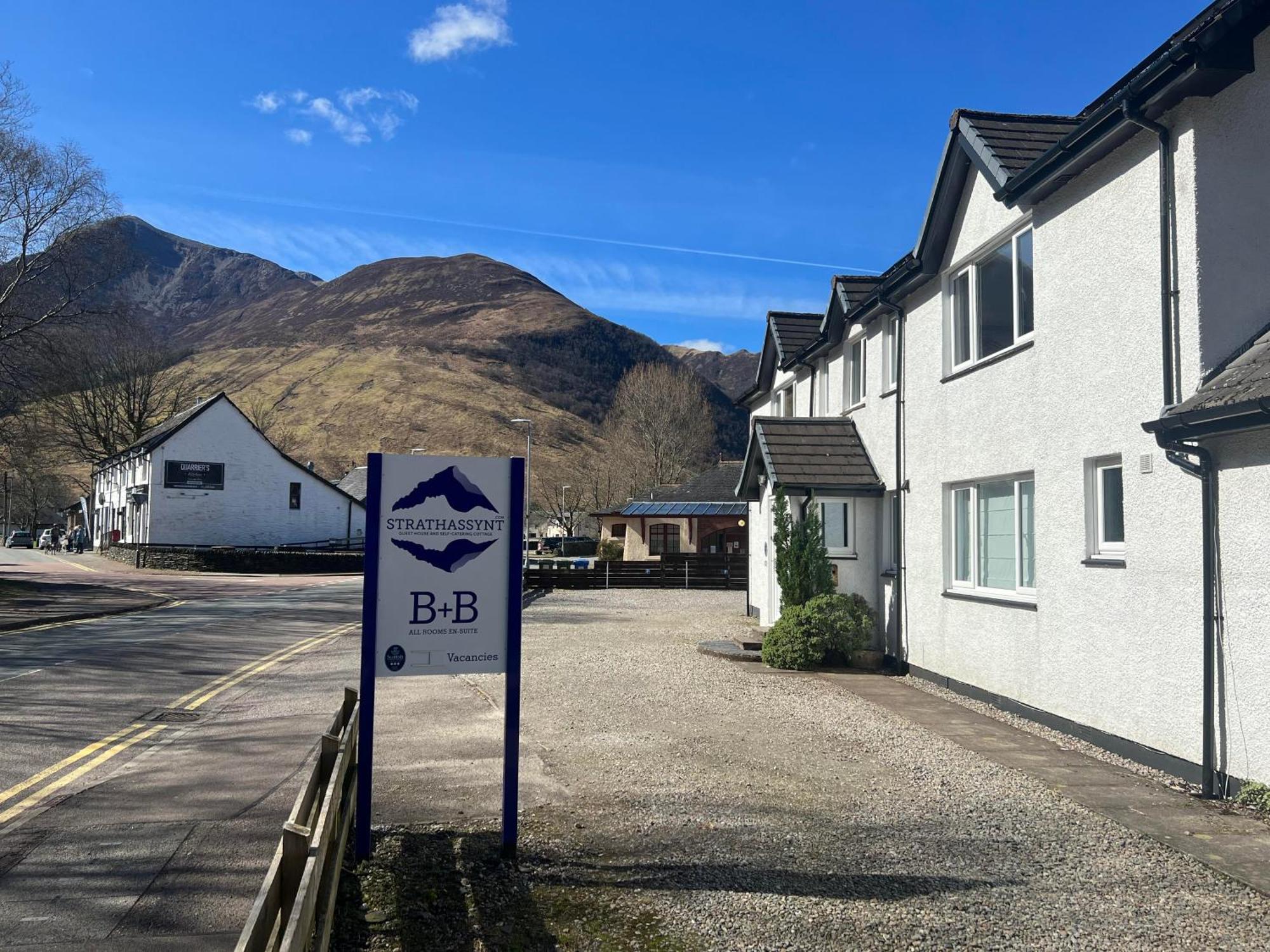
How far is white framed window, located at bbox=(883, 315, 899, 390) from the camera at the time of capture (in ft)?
46.3

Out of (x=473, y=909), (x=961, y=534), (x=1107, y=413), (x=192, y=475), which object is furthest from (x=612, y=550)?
(x=473, y=909)

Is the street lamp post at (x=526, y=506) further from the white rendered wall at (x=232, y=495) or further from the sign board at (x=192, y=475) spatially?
the sign board at (x=192, y=475)

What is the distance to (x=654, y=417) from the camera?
80.8m

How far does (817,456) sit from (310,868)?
1298 centimetres

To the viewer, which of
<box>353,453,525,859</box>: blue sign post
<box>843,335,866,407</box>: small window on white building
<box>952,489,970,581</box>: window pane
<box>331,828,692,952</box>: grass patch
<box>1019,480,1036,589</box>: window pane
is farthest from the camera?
<box>843,335,866,407</box>: small window on white building

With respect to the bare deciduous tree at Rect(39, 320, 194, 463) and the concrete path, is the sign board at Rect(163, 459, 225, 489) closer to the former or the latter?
the bare deciduous tree at Rect(39, 320, 194, 463)

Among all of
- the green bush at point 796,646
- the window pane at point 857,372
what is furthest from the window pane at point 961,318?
the green bush at point 796,646

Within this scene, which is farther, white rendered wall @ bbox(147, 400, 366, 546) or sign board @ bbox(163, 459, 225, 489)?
white rendered wall @ bbox(147, 400, 366, 546)

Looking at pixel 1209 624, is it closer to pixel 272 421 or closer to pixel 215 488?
pixel 215 488

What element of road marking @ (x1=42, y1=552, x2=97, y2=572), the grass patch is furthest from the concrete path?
road marking @ (x1=42, y1=552, x2=97, y2=572)

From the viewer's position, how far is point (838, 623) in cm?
1391

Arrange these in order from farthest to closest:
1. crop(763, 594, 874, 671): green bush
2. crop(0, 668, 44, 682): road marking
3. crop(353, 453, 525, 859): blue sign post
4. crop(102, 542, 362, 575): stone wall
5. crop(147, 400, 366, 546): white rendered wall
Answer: crop(147, 400, 366, 546): white rendered wall → crop(102, 542, 362, 575): stone wall → crop(763, 594, 874, 671): green bush → crop(0, 668, 44, 682): road marking → crop(353, 453, 525, 859): blue sign post

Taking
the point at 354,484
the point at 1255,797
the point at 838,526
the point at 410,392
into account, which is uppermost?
the point at 410,392

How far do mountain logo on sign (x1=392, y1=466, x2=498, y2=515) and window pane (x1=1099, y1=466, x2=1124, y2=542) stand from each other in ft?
18.9
